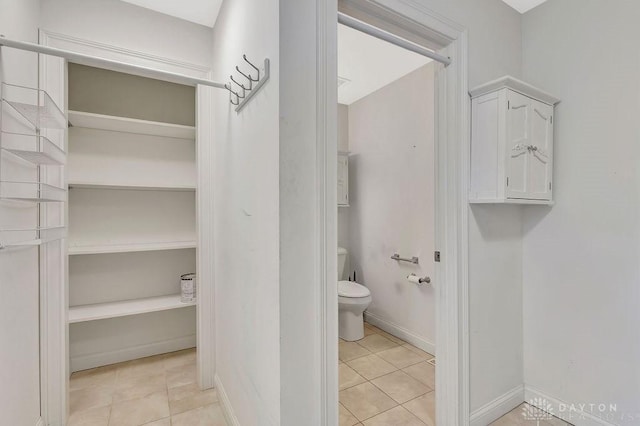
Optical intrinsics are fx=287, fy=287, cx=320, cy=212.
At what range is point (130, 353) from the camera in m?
2.34

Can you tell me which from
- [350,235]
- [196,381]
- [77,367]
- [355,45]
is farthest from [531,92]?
[77,367]

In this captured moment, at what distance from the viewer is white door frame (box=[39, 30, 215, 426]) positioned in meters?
1.63

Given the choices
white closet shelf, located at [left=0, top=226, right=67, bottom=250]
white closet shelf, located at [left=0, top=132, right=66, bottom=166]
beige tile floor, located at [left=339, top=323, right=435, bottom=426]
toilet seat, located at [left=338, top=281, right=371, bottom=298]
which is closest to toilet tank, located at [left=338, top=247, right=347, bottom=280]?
toilet seat, located at [left=338, top=281, right=371, bottom=298]

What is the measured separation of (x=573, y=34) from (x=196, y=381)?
10.8 feet

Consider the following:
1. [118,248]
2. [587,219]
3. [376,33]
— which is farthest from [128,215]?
[587,219]

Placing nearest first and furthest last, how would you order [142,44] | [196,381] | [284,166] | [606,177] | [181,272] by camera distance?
[284,166], [606,177], [142,44], [196,381], [181,272]

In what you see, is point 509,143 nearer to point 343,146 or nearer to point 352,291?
point 352,291

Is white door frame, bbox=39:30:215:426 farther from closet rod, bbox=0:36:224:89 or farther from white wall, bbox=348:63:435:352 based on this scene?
white wall, bbox=348:63:435:352

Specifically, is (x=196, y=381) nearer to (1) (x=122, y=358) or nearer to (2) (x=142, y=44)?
(1) (x=122, y=358)

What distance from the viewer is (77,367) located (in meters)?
2.17

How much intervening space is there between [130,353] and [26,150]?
5.78 ft

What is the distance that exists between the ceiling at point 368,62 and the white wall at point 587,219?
88cm

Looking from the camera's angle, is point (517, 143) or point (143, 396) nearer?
point (517, 143)

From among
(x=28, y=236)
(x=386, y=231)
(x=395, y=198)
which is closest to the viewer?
(x=28, y=236)
